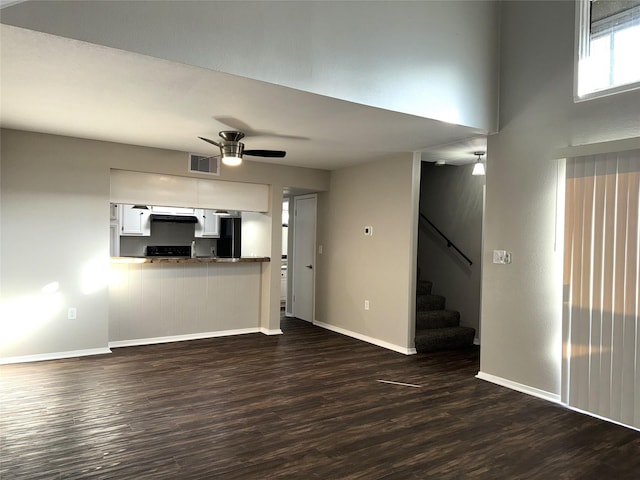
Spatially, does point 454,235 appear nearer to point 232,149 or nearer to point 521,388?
point 521,388

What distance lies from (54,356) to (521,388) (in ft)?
15.9

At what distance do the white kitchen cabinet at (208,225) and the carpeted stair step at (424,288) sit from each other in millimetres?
3860

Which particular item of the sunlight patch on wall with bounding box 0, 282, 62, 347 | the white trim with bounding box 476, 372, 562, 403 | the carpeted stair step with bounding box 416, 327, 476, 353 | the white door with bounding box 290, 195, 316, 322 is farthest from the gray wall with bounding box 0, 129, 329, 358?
the white trim with bounding box 476, 372, 562, 403

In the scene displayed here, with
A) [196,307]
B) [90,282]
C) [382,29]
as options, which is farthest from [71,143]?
[382,29]

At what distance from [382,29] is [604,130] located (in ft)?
6.53

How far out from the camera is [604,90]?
11.6 ft

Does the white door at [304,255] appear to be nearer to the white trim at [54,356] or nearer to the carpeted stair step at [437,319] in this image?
the carpeted stair step at [437,319]

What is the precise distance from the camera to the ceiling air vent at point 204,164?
5566 millimetres

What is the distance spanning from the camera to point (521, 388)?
4055mm

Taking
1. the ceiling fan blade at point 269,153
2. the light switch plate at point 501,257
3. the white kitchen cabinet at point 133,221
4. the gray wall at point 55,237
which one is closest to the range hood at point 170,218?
the white kitchen cabinet at point 133,221

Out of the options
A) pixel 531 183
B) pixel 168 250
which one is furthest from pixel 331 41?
pixel 168 250

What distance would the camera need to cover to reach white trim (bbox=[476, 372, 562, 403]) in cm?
381

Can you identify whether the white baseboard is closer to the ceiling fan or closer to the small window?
Answer: the ceiling fan

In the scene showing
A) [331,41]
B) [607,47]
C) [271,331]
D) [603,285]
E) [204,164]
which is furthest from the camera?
[271,331]
